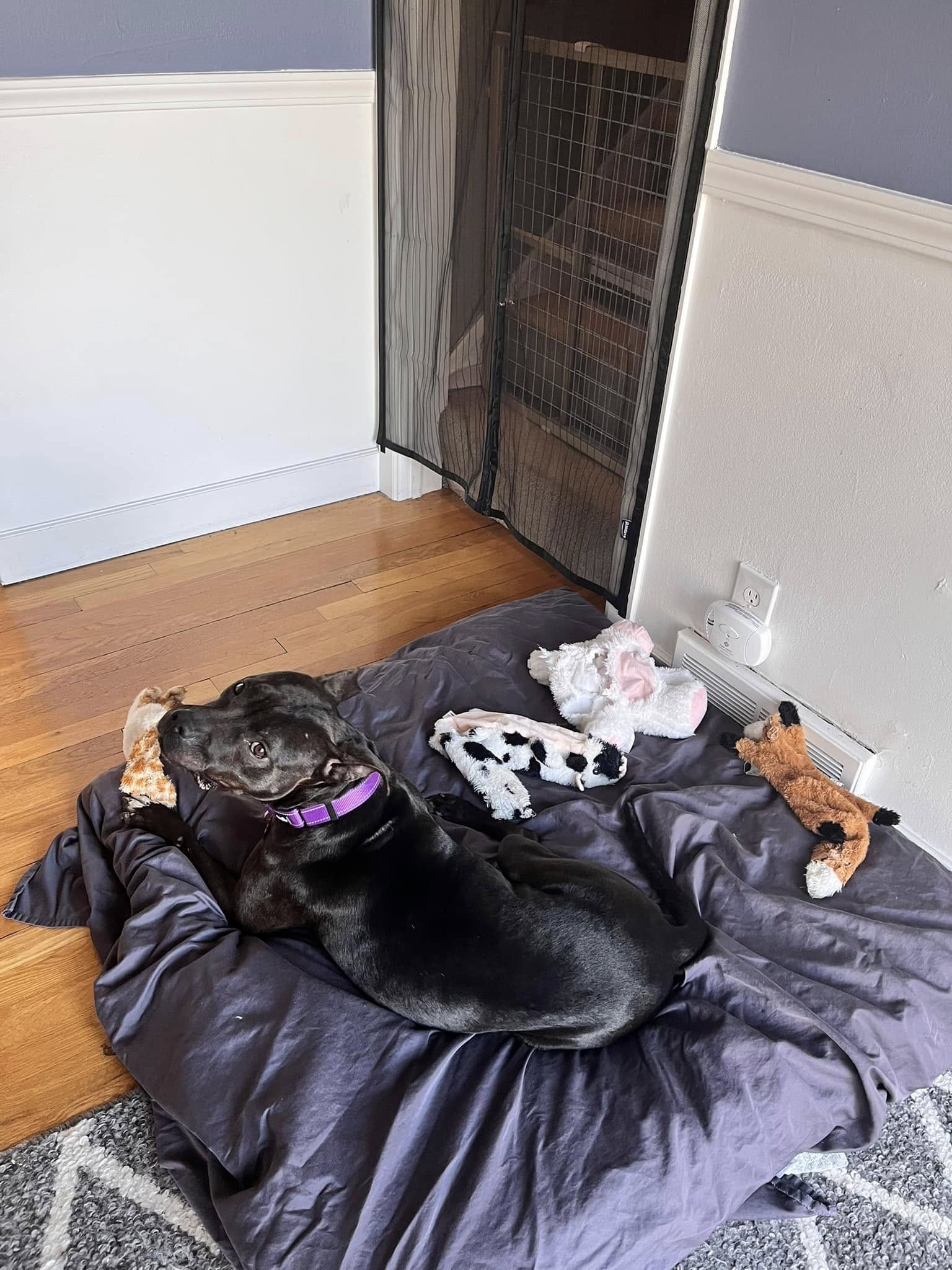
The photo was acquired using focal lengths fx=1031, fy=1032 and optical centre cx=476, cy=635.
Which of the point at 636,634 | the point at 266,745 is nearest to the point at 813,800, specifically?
the point at 636,634

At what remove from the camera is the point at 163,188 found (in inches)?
105

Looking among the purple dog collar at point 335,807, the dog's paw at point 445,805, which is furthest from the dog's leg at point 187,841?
the dog's paw at point 445,805

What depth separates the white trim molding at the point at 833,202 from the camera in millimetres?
1693

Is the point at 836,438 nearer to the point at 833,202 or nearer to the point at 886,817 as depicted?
the point at 833,202

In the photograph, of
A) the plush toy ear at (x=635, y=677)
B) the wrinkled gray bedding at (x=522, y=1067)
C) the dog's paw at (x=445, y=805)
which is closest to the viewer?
the wrinkled gray bedding at (x=522, y=1067)

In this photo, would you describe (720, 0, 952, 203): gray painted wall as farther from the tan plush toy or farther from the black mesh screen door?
the tan plush toy

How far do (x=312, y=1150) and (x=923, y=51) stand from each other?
193 cm

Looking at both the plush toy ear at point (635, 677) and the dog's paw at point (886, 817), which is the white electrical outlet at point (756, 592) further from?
the dog's paw at point (886, 817)

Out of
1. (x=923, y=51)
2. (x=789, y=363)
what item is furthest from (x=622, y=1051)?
(x=923, y=51)

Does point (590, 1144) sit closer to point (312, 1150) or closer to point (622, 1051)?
point (622, 1051)

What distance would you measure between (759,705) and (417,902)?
3.51ft

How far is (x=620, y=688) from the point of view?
2332 mm

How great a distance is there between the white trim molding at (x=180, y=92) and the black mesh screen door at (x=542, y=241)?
0.15m

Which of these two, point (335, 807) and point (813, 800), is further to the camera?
point (813, 800)
